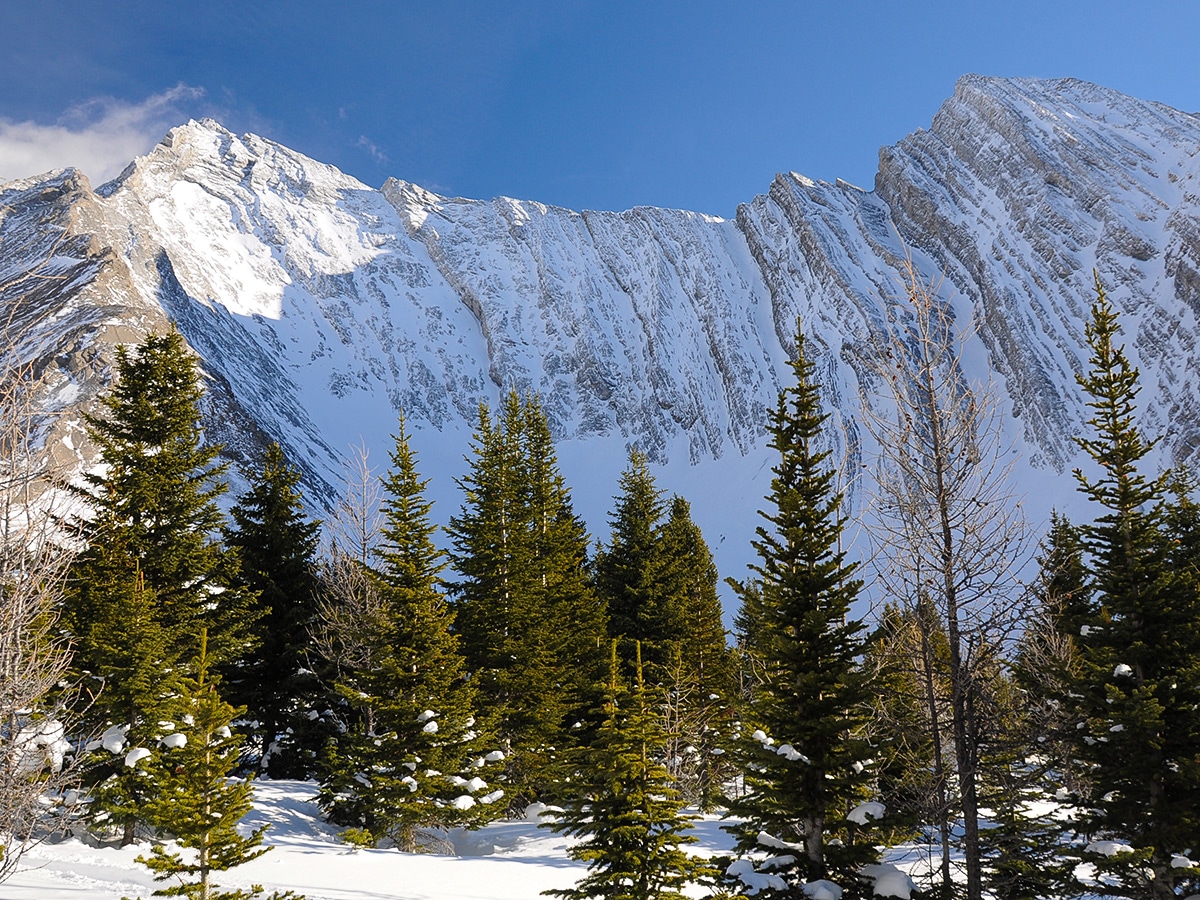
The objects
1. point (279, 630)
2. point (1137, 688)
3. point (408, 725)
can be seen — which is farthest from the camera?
point (279, 630)

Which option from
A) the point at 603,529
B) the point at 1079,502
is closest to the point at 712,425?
the point at 603,529

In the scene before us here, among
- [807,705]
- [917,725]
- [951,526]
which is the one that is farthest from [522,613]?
[951,526]

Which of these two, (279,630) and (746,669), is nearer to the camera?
(746,669)

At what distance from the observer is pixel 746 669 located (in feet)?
74.4

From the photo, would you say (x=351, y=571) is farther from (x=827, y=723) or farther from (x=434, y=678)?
(x=827, y=723)

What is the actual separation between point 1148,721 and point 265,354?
13044cm

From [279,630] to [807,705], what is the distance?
60.0 feet

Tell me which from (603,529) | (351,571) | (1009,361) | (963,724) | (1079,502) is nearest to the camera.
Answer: (963,724)

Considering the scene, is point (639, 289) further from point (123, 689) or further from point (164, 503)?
point (123, 689)

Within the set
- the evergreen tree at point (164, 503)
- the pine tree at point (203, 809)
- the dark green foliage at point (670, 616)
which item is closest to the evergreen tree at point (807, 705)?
the pine tree at point (203, 809)

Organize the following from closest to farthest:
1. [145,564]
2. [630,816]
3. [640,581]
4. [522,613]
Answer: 1. [630,816]
2. [145,564]
3. [522,613]
4. [640,581]

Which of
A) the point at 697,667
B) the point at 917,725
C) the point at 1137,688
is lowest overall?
the point at 917,725

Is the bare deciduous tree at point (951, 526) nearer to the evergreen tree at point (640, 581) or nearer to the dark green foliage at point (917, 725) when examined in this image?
the dark green foliage at point (917, 725)

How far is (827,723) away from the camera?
10695 millimetres
